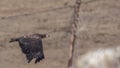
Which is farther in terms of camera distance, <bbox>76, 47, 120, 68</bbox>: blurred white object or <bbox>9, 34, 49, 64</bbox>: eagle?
<bbox>9, 34, 49, 64</bbox>: eagle

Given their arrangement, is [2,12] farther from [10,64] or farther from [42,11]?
[10,64]

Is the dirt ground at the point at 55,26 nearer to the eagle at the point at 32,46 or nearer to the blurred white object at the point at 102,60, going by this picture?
the eagle at the point at 32,46

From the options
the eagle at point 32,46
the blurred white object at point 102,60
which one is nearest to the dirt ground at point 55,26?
the eagle at point 32,46

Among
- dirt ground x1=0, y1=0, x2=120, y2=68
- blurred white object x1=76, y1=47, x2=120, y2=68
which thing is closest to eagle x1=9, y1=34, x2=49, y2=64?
dirt ground x1=0, y1=0, x2=120, y2=68

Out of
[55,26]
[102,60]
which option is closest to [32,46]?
[55,26]

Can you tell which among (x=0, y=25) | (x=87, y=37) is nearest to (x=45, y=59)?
(x=87, y=37)

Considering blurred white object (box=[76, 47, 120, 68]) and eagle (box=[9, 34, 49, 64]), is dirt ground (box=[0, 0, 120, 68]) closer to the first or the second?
eagle (box=[9, 34, 49, 64])

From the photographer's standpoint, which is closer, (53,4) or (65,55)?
(65,55)

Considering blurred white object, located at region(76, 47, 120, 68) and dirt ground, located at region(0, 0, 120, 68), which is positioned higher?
blurred white object, located at region(76, 47, 120, 68)
